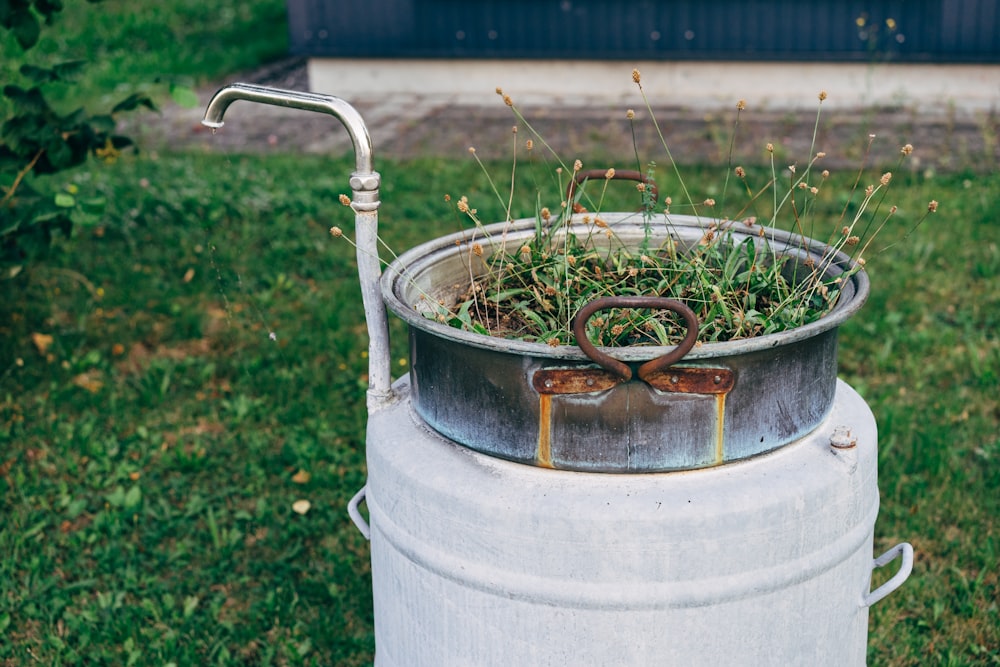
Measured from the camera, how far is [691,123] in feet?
23.7

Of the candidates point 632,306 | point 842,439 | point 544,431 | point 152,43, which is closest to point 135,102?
point 544,431

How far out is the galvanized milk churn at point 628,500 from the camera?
174cm

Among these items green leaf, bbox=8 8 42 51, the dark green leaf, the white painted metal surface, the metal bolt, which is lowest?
the white painted metal surface

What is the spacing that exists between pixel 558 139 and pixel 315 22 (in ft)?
7.83

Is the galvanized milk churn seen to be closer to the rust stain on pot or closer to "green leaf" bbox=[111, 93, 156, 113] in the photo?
the rust stain on pot

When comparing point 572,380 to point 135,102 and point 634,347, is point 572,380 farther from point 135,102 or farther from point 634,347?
point 135,102

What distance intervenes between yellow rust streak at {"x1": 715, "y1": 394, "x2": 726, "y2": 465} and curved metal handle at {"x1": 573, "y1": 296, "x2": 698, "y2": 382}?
13cm

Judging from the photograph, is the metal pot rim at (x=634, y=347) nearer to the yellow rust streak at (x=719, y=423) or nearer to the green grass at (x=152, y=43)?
the yellow rust streak at (x=719, y=423)

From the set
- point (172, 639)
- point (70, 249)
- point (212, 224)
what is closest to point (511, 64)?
point (212, 224)

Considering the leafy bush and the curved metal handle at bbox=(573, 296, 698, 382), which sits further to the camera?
the leafy bush

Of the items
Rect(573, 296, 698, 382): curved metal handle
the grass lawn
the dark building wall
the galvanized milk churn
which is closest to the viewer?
Rect(573, 296, 698, 382): curved metal handle

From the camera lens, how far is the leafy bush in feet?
11.1

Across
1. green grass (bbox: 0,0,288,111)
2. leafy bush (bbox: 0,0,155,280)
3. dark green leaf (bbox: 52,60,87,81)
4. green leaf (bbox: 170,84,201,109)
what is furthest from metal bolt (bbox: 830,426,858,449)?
green grass (bbox: 0,0,288,111)

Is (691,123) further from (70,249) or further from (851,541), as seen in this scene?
(851,541)
